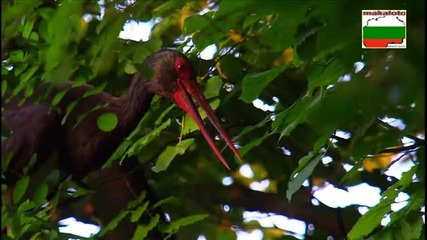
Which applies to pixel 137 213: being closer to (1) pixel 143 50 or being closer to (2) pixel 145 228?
(2) pixel 145 228

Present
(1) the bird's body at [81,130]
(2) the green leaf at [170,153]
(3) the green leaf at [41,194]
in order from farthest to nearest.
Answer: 1. (1) the bird's body at [81,130]
2. (2) the green leaf at [170,153]
3. (3) the green leaf at [41,194]

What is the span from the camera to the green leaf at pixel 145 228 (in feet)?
8.08

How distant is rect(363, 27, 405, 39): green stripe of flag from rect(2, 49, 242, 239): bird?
45.6 inches

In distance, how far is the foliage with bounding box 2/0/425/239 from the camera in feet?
3.48

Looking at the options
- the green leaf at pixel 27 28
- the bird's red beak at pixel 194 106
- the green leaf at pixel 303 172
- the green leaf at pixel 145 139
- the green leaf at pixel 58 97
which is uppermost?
the green leaf at pixel 27 28

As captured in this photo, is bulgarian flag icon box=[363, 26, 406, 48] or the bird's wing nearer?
bulgarian flag icon box=[363, 26, 406, 48]

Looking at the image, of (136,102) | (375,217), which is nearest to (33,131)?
(136,102)

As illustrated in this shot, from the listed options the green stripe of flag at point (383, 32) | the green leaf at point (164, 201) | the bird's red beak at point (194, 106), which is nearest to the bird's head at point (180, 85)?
the bird's red beak at point (194, 106)

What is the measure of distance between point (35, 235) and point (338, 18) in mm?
1420

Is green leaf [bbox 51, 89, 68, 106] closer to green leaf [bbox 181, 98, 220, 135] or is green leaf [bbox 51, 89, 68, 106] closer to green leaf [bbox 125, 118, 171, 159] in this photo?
green leaf [bbox 125, 118, 171, 159]

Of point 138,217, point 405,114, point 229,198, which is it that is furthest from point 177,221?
point 405,114

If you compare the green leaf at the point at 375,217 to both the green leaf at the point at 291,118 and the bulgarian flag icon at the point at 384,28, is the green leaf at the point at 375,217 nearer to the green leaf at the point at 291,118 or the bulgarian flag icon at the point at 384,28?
the green leaf at the point at 291,118

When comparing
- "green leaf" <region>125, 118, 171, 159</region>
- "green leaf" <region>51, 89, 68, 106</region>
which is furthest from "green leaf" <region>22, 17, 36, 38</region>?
"green leaf" <region>125, 118, 171, 159</region>

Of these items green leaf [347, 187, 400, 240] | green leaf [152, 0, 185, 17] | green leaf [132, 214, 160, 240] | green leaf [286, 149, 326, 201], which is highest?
green leaf [152, 0, 185, 17]
